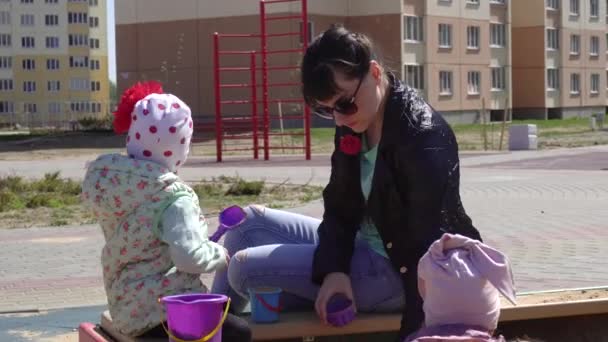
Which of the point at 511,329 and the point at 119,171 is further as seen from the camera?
the point at 511,329

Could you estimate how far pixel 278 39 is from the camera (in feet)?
159

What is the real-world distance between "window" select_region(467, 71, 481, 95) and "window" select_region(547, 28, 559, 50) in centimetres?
943

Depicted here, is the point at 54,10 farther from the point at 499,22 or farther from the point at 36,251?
the point at 36,251

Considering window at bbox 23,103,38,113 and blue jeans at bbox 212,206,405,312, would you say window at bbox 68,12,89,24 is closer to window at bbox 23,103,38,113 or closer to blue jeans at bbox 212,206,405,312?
window at bbox 23,103,38,113

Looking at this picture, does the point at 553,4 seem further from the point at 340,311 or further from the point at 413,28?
the point at 340,311

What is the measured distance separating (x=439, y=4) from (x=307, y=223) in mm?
52068

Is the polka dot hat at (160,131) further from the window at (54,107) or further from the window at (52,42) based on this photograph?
the window at (52,42)

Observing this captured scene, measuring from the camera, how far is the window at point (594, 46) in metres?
70.9

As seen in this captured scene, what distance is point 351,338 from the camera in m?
4.46

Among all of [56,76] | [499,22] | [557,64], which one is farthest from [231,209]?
[56,76]

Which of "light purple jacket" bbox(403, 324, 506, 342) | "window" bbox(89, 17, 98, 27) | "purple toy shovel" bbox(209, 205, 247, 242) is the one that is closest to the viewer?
"light purple jacket" bbox(403, 324, 506, 342)

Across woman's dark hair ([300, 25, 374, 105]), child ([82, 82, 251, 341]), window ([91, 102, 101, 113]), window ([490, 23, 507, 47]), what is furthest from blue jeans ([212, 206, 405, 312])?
window ([91, 102, 101, 113])

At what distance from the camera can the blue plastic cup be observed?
14.4 feet

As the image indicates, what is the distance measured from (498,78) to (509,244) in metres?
53.8
